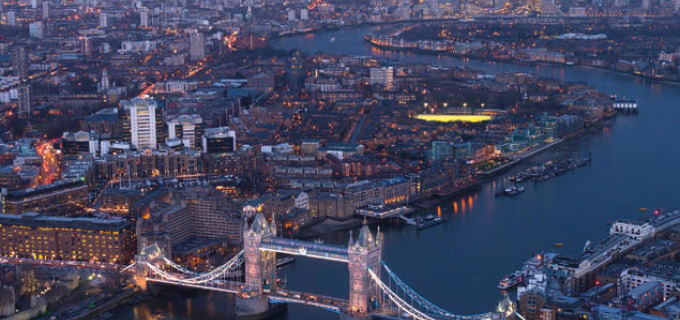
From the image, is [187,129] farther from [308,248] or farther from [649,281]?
[649,281]

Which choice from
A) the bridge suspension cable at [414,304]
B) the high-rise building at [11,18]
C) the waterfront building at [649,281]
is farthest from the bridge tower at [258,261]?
the high-rise building at [11,18]

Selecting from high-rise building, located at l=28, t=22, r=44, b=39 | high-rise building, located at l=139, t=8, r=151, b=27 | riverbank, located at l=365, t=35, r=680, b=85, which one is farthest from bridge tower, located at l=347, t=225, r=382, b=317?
high-rise building, located at l=139, t=8, r=151, b=27

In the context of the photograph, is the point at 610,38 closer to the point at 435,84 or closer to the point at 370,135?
the point at 435,84

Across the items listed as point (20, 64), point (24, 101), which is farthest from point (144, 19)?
point (24, 101)

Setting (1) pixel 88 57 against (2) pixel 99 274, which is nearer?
(2) pixel 99 274

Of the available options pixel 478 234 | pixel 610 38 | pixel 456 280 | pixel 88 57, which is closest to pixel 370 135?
pixel 478 234

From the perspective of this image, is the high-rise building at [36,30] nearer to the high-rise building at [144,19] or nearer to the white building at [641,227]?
the high-rise building at [144,19]

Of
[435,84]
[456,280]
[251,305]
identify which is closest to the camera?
[251,305]
